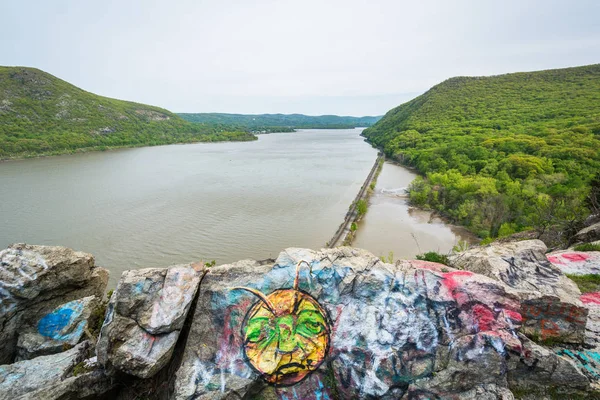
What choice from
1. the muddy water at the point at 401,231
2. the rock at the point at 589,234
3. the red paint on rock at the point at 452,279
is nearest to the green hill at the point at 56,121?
the muddy water at the point at 401,231

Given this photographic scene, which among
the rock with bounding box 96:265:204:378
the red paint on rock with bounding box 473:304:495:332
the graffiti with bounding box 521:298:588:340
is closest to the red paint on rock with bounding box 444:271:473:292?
the red paint on rock with bounding box 473:304:495:332

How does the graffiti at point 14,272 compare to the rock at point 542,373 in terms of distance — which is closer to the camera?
the rock at point 542,373

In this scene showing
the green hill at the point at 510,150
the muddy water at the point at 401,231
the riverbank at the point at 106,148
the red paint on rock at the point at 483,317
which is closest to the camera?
the red paint on rock at the point at 483,317

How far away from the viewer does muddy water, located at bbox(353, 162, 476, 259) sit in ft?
68.7

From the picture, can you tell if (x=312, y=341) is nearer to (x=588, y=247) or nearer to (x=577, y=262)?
(x=577, y=262)

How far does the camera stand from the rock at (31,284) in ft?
21.5

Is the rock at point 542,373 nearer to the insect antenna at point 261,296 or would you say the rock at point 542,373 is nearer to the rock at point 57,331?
the insect antenna at point 261,296

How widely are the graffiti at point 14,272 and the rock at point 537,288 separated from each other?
11525 millimetres

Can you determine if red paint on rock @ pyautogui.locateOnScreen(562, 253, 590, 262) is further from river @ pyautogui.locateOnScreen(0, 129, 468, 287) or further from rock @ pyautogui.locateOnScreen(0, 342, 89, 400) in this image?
rock @ pyautogui.locateOnScreen(0, 342, 89, 400)

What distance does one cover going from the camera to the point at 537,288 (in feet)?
22.4

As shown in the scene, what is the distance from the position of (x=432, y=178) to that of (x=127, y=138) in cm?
8896

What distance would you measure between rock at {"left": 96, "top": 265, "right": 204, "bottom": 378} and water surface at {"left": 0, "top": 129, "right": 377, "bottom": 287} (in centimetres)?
1192

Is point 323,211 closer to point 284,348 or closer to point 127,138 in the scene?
point 284,348

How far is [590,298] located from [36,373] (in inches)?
537
